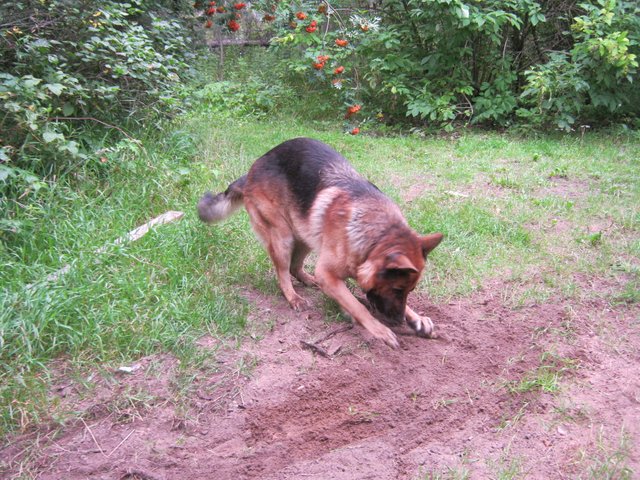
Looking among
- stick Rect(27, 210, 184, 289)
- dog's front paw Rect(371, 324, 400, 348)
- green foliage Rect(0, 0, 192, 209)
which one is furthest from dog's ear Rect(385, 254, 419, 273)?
green foliage Rect(0, 0, 192, 209)

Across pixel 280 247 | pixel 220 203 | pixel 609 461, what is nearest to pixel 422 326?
pixel 280 247

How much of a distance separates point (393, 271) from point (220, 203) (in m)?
1.86

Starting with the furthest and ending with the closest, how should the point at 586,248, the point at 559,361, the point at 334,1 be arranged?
the point at 334,1, the point at 586,248, the point at 559,361

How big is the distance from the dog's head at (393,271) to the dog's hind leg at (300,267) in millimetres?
1025

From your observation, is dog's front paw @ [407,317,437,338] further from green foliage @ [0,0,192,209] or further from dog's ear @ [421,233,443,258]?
green foliage @ [0,0,192,209]

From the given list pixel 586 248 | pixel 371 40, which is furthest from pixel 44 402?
pixel 371 40

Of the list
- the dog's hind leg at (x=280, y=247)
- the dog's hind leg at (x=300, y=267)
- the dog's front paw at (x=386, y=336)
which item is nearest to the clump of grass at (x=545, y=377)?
the dog's front paw at (x=386, y=336)

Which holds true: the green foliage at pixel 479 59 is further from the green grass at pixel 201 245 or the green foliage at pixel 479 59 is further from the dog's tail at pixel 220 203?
the dog's tail at pixel 220 203

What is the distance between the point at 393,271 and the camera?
3600mm

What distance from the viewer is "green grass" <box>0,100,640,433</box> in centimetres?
353

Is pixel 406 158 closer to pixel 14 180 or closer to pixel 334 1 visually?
pixel 334 1

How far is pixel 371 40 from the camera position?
385 inches

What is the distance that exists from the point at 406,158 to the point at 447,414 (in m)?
5.40

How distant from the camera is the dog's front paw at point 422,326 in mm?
3957
